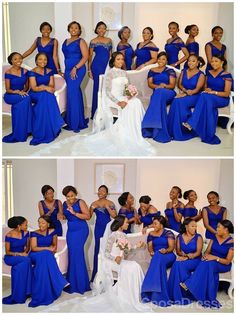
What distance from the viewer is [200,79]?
180 inches

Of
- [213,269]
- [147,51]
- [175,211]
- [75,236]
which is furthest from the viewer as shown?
[175,211]

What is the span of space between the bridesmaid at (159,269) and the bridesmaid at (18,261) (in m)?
1.04

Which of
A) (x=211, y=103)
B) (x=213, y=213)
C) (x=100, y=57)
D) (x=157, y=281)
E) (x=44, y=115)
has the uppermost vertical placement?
(x=100, y=57)

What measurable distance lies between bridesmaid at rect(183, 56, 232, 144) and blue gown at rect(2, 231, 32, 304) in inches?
75.5

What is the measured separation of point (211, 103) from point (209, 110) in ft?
0.22

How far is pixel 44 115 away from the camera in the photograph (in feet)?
15.0

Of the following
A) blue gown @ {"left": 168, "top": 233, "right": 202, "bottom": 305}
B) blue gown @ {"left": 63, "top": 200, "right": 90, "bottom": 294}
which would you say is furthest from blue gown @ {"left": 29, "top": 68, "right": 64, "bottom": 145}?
blue gown @ {"left": 168, "top": 233, "right": 202, "bottom": 305}

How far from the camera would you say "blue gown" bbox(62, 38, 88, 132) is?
15.6 ft

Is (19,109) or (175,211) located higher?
(19,109)

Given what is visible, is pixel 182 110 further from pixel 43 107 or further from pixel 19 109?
pixel 19 109

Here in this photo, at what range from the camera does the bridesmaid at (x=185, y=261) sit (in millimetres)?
4227

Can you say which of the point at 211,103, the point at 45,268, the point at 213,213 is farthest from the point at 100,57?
the point at 45,268

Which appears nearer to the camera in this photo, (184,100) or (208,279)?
(208,279)

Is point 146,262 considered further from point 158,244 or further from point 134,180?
point 134,180
